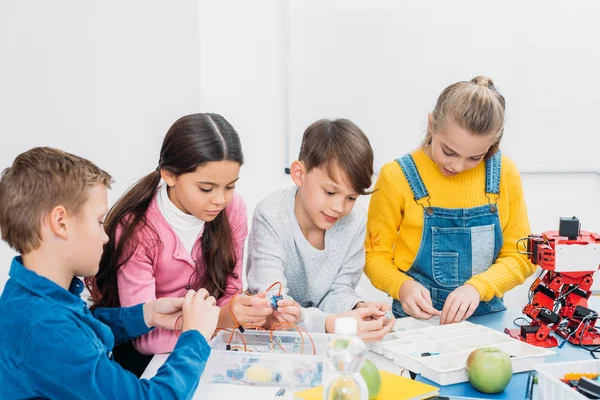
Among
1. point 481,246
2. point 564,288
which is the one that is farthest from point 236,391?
point 481,246

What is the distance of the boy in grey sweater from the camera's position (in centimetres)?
167

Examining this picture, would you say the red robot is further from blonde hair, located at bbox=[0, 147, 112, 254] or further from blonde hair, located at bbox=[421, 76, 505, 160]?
blonde hair, located at bbox=[0, 147, 112, 254]

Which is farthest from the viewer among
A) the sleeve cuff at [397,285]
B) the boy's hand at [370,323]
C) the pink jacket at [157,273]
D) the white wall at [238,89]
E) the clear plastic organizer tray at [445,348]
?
the white wall at [238,89]

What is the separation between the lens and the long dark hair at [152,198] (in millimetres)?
1575

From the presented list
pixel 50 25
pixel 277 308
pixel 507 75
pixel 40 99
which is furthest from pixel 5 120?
pixel 507 75

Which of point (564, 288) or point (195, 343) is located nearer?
point (195, 343)

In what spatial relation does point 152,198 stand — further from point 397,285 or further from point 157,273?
point 397,285

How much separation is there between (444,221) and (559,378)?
2.59 feet

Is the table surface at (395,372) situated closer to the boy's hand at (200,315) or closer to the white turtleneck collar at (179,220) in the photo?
the boy's hand at (200,315)

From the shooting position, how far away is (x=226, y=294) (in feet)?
5.67

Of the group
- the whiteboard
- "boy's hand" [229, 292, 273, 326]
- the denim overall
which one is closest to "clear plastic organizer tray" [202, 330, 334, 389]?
"boy's hand" [229, 292, 273, 326]

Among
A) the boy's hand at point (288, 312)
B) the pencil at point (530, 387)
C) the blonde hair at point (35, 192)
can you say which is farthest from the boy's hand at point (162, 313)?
the pencil at point (530, 387)

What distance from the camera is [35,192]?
3.70 ft

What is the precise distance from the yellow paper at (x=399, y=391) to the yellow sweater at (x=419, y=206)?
26.4 inches
